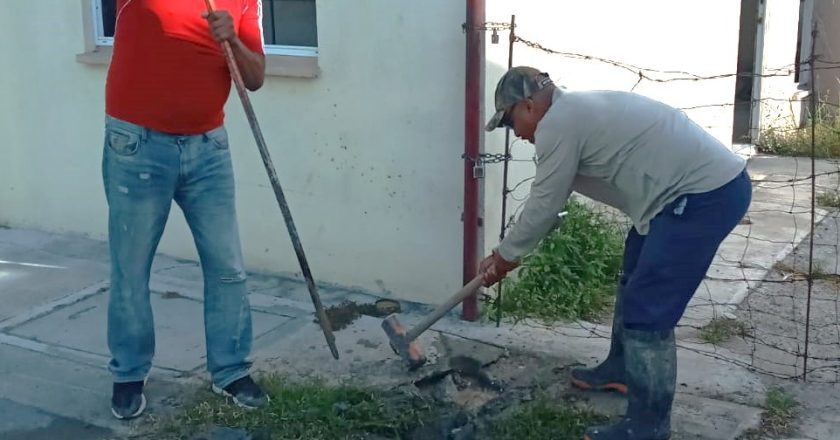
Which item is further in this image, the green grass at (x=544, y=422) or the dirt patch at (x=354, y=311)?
the dirt patch at (x=354, y=311)

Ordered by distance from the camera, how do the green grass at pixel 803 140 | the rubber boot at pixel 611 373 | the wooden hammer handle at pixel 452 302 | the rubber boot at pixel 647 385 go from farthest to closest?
1. the green grass at pixel 803 140
2. the rubber boot at pixel 611 373
3. the wooden hammer handle at pixel 452 302
4. the rubber boot at pixel 647 385

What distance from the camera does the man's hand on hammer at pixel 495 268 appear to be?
12.2 ft

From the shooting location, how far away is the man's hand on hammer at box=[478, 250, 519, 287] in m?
3.71

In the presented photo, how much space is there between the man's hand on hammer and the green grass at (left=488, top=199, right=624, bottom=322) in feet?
3.87

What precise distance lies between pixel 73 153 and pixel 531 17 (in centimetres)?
335

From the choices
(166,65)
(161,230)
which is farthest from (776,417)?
(166,65)

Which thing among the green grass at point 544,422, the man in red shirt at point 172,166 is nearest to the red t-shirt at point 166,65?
the man in red shirt at point 172,166

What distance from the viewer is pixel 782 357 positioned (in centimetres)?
458

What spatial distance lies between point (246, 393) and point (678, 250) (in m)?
1.88

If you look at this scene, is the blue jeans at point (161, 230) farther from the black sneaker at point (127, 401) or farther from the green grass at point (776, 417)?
the green grass at point (776, 417)

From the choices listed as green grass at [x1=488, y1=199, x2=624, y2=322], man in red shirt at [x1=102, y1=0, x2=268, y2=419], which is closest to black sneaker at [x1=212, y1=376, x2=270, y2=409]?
man in red shirt at [x1=102, y1=0, x2=268, y2=419]

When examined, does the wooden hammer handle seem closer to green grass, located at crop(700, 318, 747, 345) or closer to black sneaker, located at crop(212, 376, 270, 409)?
black sneaker, located at crop(212, 376, 270, 409)

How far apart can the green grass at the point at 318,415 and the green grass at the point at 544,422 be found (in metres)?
0.29

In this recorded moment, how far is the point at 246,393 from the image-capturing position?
13.3 feet
